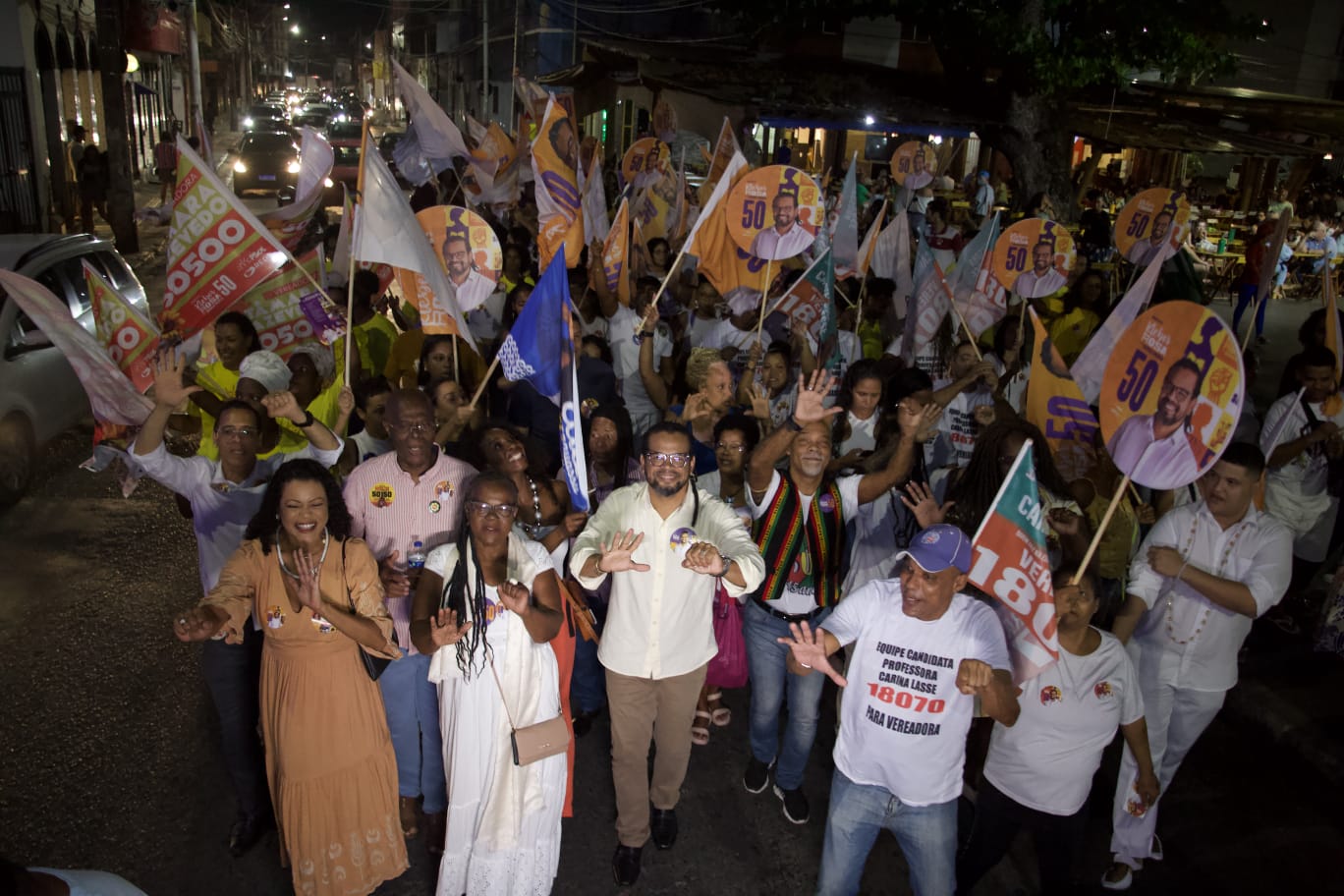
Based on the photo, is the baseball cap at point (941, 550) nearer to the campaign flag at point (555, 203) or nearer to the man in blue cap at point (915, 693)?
the man in blue cap at point (915, 693)

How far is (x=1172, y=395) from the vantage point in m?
3.71

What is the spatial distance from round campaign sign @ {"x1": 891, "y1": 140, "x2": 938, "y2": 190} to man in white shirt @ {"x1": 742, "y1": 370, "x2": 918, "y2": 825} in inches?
333

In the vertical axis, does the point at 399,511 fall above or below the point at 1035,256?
below

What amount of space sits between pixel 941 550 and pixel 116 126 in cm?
1738

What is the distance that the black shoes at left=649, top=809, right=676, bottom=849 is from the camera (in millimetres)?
4395

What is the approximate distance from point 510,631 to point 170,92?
43929mm

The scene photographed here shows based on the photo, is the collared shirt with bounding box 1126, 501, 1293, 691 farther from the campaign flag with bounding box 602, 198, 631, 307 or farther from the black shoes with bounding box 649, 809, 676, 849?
the campaign flag with bounding box 602, 198, 631, 307

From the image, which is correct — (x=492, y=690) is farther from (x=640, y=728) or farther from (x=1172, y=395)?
(x=1172, y=395)

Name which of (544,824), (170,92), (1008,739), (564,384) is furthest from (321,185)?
(170,92)

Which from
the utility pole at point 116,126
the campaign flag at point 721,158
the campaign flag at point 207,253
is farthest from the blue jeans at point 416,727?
the utility pole at point 116,126

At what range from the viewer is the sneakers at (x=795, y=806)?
4.60 metres

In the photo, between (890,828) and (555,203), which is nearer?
(890,828)

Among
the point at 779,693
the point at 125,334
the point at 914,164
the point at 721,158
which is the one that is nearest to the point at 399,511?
the point at 779,693

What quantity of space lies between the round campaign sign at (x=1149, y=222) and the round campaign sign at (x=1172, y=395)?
17.7ft
